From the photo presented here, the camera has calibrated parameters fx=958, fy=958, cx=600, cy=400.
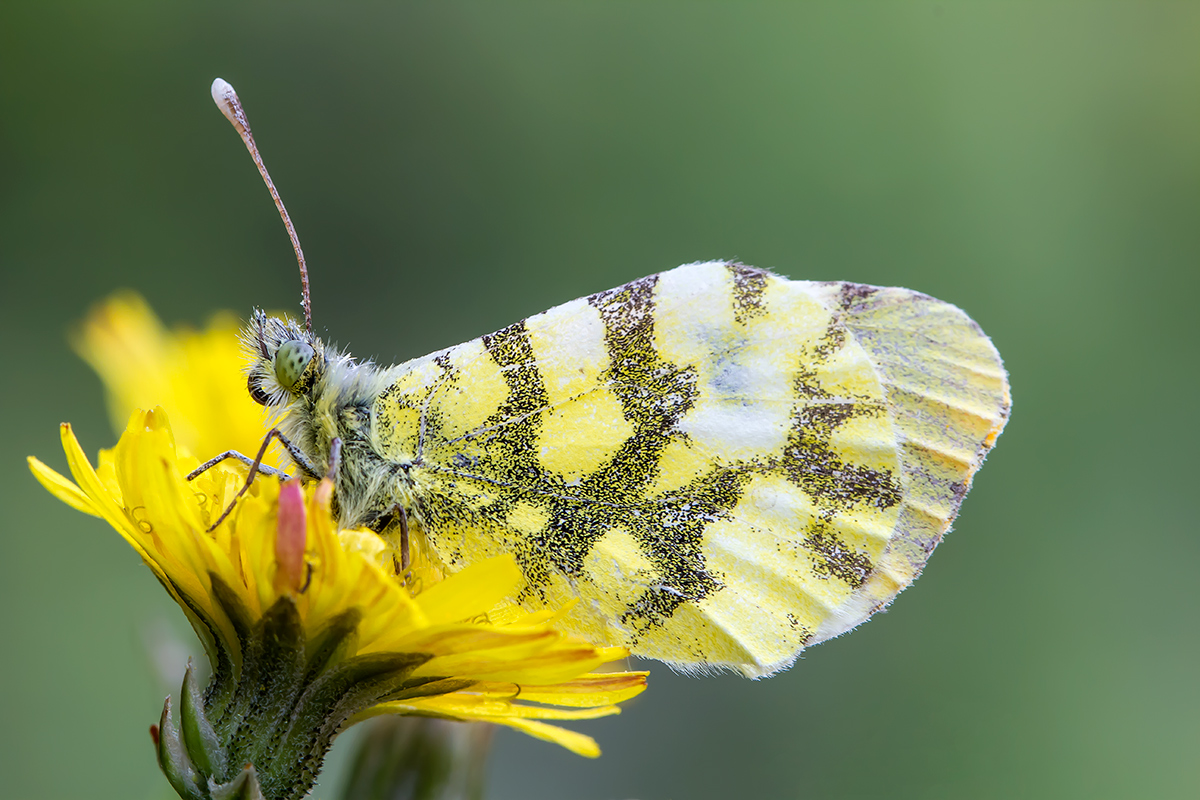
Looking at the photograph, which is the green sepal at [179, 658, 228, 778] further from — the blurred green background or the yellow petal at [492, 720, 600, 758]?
the blurred green background

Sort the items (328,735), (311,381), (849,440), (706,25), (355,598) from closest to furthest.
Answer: (355,598) → (328,735) → (311,381) → (849,440) → (706,25)

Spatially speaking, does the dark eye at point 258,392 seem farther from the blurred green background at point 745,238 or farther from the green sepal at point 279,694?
the blurred green background at point 745,238

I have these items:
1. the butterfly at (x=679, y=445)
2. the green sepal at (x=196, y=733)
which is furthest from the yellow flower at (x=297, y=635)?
the butterfly at (x=679, y=445)

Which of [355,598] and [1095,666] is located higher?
[355,598]

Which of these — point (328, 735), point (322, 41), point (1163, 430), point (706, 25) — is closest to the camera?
point (328, 735)

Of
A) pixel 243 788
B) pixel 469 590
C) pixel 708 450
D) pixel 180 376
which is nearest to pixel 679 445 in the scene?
pixel 708 450

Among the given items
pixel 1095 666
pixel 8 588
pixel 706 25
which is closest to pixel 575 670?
pixel 8 588

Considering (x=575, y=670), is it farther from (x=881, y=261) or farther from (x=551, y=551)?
(x=881, y=261)

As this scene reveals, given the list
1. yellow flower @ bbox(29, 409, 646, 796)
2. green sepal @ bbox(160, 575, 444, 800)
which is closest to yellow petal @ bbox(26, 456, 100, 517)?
yellow flower @ bbox(29, 409, 646, 796)
